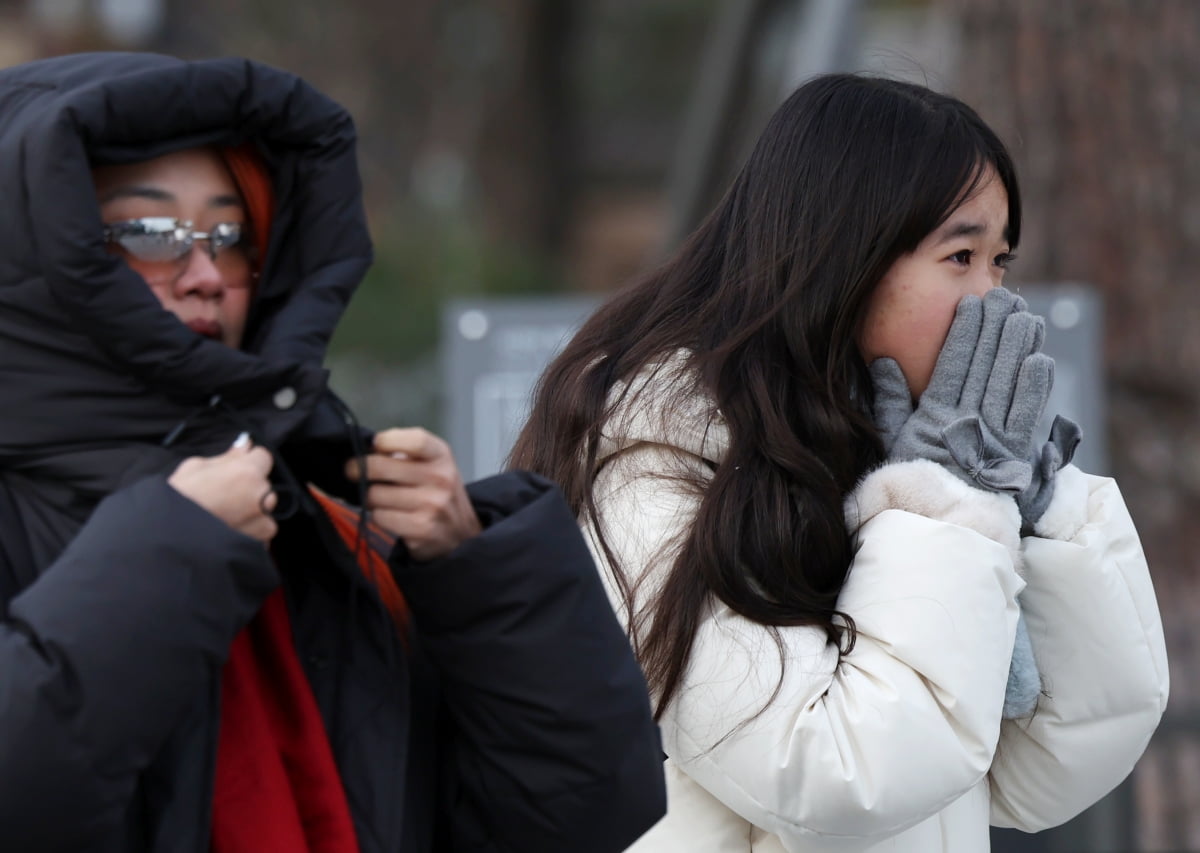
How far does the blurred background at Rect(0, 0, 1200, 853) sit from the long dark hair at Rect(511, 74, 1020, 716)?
0.57 meters

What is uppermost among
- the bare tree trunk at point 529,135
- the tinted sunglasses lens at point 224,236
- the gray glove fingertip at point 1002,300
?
the tinted sunglasses lens at point 224,236

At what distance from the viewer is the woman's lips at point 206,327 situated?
165 centimetres

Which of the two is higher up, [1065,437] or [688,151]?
[1065,437]

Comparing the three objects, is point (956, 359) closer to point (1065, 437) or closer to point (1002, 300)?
point (1002, 300)

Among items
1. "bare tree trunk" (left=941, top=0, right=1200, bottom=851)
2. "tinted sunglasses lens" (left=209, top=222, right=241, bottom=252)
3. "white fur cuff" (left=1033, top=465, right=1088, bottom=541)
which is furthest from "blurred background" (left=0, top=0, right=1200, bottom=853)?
"tinted sunglasses lens" (left=209, top=222, right=241, bottom=252)

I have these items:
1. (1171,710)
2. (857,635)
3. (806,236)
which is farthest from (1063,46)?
(857,635)

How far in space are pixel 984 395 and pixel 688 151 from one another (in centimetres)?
334

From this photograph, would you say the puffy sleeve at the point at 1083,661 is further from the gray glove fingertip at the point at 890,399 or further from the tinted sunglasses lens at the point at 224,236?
the tinted sunglasses lens at the point at 224,236

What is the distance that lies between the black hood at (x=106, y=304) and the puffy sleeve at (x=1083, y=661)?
1.04m

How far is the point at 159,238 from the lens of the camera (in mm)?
1626

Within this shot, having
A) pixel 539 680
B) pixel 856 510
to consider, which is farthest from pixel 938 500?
pixel 539 680

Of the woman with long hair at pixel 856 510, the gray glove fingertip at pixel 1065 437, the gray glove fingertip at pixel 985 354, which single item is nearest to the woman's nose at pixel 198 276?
the woman with long hair at pixel 856 510

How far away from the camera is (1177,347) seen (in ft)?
16.9

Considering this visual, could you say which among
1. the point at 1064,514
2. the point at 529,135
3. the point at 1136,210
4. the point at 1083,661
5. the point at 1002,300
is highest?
the point at 1002,300
